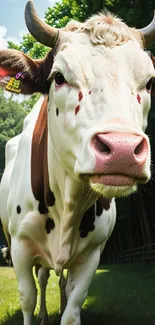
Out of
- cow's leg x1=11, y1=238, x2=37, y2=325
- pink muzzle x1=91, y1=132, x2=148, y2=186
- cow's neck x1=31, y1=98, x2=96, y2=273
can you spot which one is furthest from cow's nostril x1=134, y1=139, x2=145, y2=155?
cow's leg x1=11, y1=238, x2=37, y2=325

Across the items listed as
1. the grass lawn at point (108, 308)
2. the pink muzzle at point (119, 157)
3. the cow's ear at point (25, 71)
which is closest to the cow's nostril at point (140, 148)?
the pink muzzle at point (119, 157)

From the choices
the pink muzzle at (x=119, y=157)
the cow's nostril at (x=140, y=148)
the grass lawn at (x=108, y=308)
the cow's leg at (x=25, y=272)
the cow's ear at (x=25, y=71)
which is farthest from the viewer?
the grass lawn at (x=108, y=308)

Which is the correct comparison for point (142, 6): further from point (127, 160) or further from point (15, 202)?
point (127, 160)

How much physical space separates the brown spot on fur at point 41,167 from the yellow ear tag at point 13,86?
40 centimetres

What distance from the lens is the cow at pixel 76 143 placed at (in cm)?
297

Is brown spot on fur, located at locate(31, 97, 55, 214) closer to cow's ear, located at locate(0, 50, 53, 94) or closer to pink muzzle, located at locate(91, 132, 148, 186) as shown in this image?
cow's ear, located at locate(0, 50, 53, 94)

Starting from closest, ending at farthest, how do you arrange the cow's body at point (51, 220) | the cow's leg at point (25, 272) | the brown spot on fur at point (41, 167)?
the cow's body at point (51, 220) < the brown spot on fur at point (41, 167) < the cow's leg at point (25, 272)

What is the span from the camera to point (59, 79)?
3682 millimetres

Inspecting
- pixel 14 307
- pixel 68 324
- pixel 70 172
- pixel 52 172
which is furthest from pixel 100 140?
pixel 14 307

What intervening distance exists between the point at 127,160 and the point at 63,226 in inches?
60.7

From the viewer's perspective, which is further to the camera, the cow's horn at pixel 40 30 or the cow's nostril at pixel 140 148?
the cow's horn at pixel 40 30

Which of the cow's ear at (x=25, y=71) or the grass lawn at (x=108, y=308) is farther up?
the cow's ear at (x=25, y=71)

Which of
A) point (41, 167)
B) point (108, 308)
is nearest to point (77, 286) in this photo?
point (41, 167)

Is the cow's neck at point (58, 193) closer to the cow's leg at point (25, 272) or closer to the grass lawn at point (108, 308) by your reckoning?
the cow's leg at point (25, 272)
